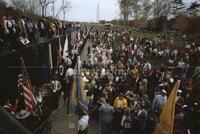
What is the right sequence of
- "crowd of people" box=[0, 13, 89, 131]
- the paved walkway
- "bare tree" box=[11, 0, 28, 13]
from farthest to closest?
"bare tree" box=[11, 0, 28, 13]
the paved walkway
"crowd of people" box=[0, 13, 89, 131]

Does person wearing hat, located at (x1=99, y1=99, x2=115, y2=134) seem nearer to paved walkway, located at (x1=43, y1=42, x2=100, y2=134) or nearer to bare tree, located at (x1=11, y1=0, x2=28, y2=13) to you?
paved walkway, located at (x1=43, y1=42, x2=100, y2=134)

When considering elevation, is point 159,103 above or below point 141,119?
above

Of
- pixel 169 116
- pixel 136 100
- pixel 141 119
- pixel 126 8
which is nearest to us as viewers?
pixel 169 116

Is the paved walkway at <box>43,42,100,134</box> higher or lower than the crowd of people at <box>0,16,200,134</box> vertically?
lower

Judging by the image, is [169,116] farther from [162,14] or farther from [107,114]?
[162,14]

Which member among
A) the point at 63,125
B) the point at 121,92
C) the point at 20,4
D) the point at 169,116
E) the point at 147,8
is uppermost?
the point at 147,8

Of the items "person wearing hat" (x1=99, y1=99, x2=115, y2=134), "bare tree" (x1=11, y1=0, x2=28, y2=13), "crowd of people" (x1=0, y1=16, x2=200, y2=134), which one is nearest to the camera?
"crowd of people" (x1=0, y1=16, x2=200, y2=134)

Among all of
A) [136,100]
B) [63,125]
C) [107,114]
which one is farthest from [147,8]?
[107,114]

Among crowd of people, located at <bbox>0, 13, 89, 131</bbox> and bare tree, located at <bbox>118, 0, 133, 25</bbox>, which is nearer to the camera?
crowd of people, located at <bbox>0, 13, 89, 131</bbox>

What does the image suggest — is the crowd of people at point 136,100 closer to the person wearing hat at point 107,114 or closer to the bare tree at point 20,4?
the person wearing hat at point 107,114

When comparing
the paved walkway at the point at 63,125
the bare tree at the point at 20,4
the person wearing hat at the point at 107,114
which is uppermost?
the bare tree at the point at 20,4

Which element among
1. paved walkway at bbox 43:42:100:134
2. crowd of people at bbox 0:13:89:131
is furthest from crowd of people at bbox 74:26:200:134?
crowd of people at bbox 0:13:89:131

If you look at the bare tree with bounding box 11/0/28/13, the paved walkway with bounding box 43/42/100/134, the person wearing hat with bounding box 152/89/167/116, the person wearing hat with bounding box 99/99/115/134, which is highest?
the bare tree with bounding box 11/0/28/13

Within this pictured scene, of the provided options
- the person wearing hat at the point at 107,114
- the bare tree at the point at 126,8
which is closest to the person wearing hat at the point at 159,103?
the person wearing hat at the point at 107,114
